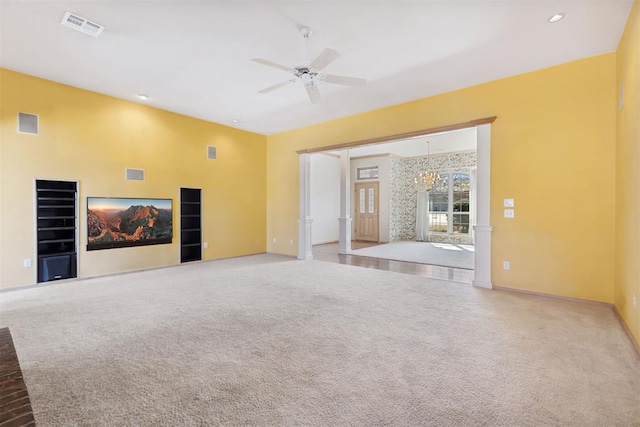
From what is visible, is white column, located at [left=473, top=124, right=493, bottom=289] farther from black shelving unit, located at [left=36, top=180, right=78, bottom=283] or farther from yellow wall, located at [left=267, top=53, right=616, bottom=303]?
black shelving unit, located at [left=36, top=180, right=78, bottom=283]

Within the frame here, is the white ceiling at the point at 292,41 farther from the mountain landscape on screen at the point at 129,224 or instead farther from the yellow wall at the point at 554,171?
the mountain landscape on screen at the point at 129,224

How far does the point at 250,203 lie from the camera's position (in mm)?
7840

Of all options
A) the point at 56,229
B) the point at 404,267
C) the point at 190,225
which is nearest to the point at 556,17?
the point at 404,267

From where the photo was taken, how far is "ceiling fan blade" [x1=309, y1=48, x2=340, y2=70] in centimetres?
302

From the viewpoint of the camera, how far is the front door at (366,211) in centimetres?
1066

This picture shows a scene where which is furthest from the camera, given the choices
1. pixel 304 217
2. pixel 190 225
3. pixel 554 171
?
pixel 304 217

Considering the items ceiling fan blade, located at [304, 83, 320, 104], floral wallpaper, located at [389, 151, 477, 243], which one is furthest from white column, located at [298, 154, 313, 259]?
floral wallpaper, located at [389, 151, 477, 243]

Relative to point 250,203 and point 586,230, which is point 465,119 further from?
point 250,203

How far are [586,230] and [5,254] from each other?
27.1ft

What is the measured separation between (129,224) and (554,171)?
718 centimetres

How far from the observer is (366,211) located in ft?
35.7

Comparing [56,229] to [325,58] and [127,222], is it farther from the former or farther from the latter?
[325,58]

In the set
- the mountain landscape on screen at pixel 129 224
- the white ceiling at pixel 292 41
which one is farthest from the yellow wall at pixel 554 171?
the mountain landscape on screen at pixel 129 224

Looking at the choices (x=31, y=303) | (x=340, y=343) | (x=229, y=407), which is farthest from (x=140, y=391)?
(x=31, y=303)
